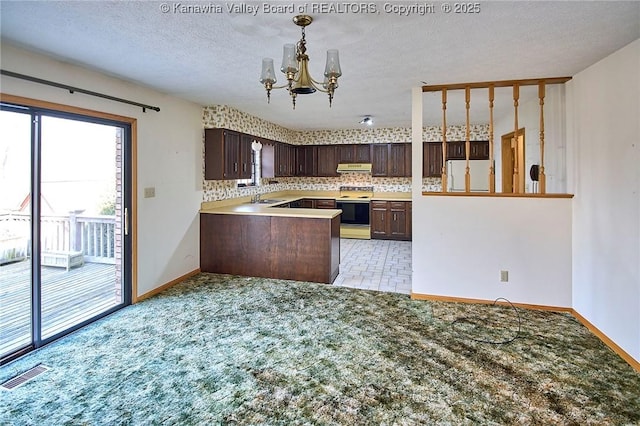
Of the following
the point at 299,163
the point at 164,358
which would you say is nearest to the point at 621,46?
the point at 164,358

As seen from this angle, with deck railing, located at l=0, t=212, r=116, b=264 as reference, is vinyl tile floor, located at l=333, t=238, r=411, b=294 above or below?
below

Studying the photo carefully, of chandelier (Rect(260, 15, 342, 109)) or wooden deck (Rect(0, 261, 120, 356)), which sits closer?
chandelier (Rect(260, 15, 342, 109))

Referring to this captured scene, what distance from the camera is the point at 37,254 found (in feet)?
9.81

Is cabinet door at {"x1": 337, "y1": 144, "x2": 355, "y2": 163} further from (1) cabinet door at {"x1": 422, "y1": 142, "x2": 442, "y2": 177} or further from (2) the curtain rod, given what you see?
(2) the curtain rod

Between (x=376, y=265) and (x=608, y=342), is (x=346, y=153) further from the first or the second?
(x=608, y=342)

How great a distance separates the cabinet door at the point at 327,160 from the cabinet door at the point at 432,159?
204 cm

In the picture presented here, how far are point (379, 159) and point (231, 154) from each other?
379cm

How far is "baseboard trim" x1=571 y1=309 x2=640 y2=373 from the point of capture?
2.67 meters

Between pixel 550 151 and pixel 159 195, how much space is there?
4764 millimetres

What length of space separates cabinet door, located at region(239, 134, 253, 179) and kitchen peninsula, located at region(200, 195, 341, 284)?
2.47 ft

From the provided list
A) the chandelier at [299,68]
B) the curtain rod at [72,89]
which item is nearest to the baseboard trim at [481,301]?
the chandelier at [299,68]

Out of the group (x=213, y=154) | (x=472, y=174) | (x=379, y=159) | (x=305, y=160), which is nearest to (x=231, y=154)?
(x=213, y=154)

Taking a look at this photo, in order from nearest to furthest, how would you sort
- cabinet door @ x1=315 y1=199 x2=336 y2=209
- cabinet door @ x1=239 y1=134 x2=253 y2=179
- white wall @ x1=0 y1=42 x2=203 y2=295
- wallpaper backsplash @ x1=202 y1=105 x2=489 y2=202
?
white wall @ x1=0 y1=42 x2=203 y2=295, cabinet door @ x1=239 y1=134 x2=253 y2=179, wallpaper backsplash @ x1=202 y1=105 x2=489 y2=202, cabinet door @ x1=315 y1=199 x2=336 y2=209

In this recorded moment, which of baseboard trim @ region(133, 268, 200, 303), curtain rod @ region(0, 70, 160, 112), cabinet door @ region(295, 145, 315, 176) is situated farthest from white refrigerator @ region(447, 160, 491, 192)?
curtain rod @ region(0, 70, 160, 112)
